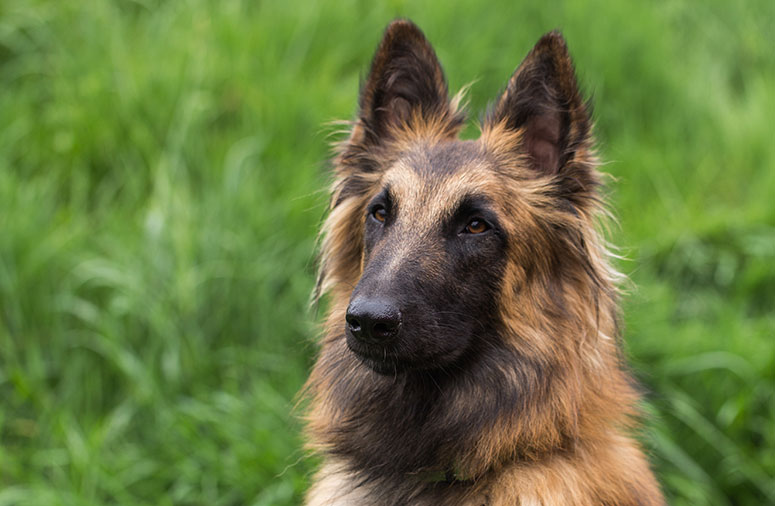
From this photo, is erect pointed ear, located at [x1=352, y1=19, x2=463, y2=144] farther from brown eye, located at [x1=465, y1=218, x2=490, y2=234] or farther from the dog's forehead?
brown eye, located at [x1=465, y1=218, x2=490, y2=234]

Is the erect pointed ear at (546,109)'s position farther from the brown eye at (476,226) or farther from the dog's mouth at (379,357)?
the dog's mouth at (379,357)

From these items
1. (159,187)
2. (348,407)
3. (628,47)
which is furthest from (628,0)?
(348,407)

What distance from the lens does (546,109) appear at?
129 inches

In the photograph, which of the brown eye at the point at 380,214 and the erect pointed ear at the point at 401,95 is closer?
the brown eye at the point at 380,214

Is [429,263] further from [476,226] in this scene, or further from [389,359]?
[389,359]

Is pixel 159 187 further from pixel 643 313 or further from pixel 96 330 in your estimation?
pixel 643 313

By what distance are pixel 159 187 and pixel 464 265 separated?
309 centimetres

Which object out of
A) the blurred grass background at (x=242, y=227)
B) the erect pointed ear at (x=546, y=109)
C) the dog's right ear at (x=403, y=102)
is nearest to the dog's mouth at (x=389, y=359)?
the erect pointed ear at (x=546, y=109)

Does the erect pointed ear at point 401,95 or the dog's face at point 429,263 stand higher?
the erect pointed ear at point 401,95

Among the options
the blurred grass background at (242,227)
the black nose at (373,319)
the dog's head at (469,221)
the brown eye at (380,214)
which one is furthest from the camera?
the blurred grass background at (242,227)

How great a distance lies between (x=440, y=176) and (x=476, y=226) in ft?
Result: 0.80

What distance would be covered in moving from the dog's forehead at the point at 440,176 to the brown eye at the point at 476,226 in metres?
0.11

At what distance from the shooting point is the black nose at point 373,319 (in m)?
2.78

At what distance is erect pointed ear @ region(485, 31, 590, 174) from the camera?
3084 millimetres
